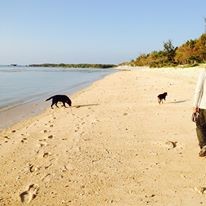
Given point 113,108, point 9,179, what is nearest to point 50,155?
point 9,179

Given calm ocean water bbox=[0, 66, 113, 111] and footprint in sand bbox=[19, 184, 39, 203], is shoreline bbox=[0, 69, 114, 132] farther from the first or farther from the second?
footprint in sand bbox=[19, 184, 39, 203]

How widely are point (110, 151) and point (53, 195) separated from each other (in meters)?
2.53

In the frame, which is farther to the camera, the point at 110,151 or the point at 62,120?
the point at 62,120

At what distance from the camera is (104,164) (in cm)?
736

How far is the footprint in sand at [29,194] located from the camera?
5854 mm

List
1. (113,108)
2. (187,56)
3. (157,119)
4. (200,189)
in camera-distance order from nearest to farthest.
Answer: (200,189), (157,119), (113,108), (187,56)

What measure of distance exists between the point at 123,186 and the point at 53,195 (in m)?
1.06

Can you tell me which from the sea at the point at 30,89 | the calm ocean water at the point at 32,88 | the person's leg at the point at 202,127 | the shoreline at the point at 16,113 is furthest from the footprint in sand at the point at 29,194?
the calm ocean water at the point at 32,88

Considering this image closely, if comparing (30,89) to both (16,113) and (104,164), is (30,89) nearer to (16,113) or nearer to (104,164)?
(16,113)

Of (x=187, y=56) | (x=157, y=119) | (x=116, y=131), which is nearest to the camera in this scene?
(x=116, y=131)

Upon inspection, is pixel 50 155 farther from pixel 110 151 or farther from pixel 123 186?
pixel 123 186

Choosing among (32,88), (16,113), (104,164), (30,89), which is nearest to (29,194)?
(104,164)

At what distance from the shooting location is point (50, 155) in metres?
8.22

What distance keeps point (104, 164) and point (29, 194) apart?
175 cm
